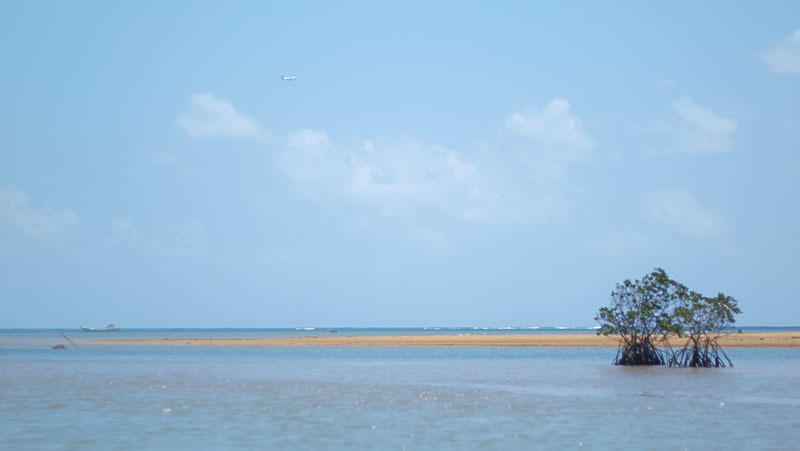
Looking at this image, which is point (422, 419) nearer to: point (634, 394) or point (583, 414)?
point (583, 414)

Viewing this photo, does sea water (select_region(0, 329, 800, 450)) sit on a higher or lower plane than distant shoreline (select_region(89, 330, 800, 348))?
lower

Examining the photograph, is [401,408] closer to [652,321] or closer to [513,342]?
[652,321]

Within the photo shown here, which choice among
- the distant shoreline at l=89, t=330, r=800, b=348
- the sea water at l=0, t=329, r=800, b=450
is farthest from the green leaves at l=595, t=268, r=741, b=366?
the distant shoreline at l=89, t=330, r=800, b=348

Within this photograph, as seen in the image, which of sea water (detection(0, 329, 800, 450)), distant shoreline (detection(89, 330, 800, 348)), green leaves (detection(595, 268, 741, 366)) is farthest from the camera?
distant shoreline (detection(89, 330, 800, 348))

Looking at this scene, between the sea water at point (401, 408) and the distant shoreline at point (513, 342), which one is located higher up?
the distant shoreline at point (513, 342)

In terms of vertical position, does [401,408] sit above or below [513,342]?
below

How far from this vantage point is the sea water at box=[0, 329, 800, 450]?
21906mm

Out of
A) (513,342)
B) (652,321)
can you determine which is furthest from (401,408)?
(513,342)

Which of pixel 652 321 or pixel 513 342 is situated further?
pixel 513 342

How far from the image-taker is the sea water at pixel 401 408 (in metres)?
21.9

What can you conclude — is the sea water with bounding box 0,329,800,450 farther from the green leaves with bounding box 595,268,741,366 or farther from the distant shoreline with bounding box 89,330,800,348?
the distant shoreline with bounding box 89,330,800,348

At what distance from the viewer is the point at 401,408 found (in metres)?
29.3

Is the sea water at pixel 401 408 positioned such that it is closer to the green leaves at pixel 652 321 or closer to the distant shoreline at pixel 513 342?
the green leaves at pixel 652 321

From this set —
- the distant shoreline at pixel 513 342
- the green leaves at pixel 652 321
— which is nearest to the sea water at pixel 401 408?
the green leaves at pixel 652 321
